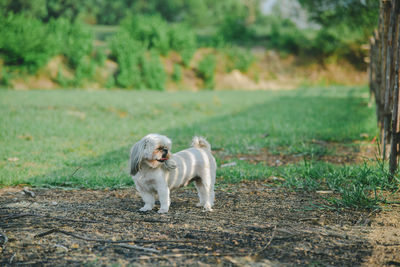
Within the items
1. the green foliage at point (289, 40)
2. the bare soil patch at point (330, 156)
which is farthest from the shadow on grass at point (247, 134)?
the green foliage at point (289, 40)

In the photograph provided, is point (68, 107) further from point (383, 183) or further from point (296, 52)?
point (296, 52)

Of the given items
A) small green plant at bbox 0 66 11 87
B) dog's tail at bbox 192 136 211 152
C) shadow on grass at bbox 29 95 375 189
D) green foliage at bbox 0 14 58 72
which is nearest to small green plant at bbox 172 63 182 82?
green foliage at bbox 0 14 58 72

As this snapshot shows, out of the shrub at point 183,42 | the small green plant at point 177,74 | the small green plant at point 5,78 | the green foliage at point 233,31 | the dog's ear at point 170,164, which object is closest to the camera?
the dog's ear at point 170,164

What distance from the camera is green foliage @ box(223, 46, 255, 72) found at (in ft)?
99.2

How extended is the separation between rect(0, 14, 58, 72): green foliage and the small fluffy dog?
21.4 m

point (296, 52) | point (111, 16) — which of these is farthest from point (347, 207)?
point (111, 16)

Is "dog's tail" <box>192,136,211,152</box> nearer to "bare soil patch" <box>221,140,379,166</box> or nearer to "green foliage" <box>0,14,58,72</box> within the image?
"bare soil patch" <box>221,140,379,166</box>

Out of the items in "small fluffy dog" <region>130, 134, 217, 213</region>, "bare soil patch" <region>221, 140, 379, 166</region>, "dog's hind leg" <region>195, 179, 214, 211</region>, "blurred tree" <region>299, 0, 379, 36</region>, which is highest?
"blurred tree" <region>299, 0, 379, 36</region>

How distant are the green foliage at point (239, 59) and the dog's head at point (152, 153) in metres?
26.9

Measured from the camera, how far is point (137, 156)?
395cm

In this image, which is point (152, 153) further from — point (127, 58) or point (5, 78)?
point (127, 58)

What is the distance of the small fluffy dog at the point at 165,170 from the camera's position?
3.93 meters

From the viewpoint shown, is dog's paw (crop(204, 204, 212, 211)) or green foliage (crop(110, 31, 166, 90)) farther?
green foliage (crop(110, 31, 166, 90))

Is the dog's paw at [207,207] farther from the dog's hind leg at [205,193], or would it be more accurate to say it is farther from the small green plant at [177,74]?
the small green plant at [177,74]
